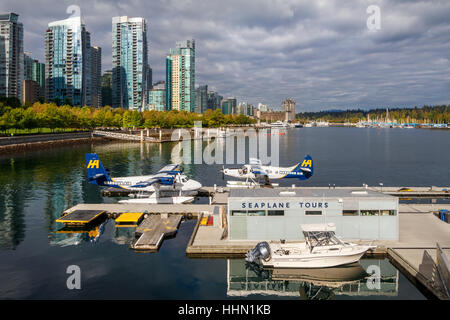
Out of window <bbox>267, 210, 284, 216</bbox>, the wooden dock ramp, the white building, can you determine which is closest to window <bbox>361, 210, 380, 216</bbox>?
the white building

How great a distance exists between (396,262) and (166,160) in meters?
70.4

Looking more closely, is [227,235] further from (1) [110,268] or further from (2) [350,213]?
(2) [350,213]

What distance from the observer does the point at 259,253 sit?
2338 cm

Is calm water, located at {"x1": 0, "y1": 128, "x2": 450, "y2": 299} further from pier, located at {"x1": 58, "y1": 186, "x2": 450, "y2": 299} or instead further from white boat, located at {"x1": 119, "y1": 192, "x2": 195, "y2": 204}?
white boat, located at {"x1": 119, "y1": 192, "x2": 195, "y2": 204}

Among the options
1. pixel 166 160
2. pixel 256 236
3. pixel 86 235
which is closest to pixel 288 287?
pixel 256 236

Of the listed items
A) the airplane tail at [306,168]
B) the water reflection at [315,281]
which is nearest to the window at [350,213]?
the water reflection at [315,281]

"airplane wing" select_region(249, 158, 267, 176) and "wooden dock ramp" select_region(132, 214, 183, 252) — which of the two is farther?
"airplane wing" select_region(249, 158, 267, 176)

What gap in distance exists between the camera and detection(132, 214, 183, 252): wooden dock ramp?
2757cm

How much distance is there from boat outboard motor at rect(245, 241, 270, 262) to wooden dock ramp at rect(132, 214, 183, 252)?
25.8 feet
